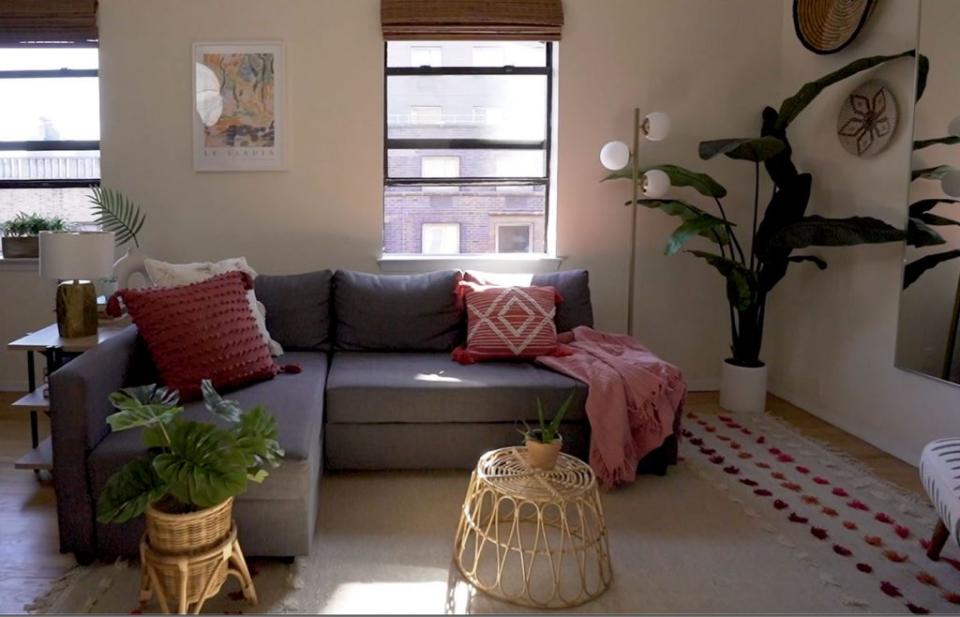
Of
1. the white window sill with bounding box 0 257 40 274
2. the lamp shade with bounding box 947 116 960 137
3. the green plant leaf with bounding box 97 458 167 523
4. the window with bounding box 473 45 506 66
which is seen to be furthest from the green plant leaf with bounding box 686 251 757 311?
the white window sill with bounding box 0 257 40 274

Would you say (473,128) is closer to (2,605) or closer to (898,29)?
(898,29)

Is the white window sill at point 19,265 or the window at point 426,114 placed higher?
the window at point 426,114

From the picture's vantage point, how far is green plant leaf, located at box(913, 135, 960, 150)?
2732 millimetres

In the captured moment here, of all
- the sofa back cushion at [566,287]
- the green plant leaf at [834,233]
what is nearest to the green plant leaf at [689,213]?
the green plant leaf at [834,233]

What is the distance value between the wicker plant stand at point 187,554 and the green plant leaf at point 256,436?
167 mm

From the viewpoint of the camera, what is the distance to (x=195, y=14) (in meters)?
3.66

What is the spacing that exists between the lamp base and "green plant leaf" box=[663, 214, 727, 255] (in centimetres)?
261

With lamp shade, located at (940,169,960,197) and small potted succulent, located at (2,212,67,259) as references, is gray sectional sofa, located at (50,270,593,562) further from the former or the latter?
lamp shade, located at (940,169,960,197)

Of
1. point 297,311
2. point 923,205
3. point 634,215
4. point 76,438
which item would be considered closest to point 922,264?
point 923,205

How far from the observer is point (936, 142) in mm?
2830

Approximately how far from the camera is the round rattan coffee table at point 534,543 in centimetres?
190

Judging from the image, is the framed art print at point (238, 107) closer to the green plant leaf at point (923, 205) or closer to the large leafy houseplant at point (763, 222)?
the large leafy houseplant at point (763, 222)

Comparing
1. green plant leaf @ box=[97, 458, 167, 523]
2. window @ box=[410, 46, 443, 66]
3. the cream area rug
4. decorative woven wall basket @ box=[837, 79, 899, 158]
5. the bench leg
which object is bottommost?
the cream area rug

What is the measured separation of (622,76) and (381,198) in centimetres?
154
